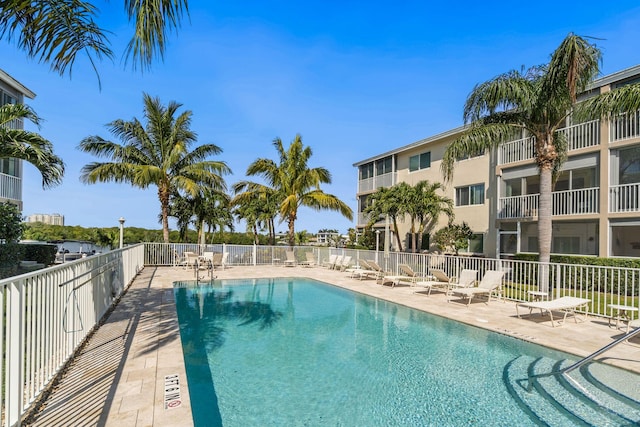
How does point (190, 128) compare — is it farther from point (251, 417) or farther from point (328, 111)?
point (251, 417)

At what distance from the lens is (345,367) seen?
6207 millimetres

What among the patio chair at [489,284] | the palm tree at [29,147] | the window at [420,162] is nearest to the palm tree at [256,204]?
the window at [420,162]

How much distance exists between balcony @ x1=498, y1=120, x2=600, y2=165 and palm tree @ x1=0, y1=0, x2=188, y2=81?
1476cm

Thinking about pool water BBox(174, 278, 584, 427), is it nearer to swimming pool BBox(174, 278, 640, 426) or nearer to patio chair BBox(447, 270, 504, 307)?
swimming pool BBox(174, 278, 640, 426)

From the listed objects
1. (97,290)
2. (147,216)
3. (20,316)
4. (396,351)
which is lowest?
(396,351)

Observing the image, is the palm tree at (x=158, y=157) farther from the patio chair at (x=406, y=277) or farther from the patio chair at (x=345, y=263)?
the patio chair at (x=406, y=277)

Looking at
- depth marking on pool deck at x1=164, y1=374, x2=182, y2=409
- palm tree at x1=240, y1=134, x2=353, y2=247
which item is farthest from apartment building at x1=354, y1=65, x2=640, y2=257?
depth marking on pool deck at x1=164, y1=374, x2=182, y2=409

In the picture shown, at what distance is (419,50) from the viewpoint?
1812cm

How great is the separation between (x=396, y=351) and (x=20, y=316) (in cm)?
603

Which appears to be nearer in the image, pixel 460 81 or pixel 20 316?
pixel 20 316

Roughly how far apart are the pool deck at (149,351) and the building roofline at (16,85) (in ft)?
47.0

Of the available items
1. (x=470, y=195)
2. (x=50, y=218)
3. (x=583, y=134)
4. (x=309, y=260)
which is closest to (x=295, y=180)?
(x=309, y=260)

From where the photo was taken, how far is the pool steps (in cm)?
446

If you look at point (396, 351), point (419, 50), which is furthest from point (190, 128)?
point (396, 351)
